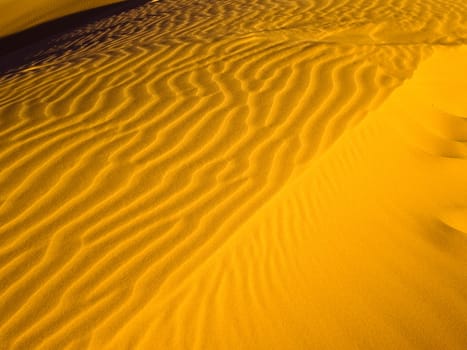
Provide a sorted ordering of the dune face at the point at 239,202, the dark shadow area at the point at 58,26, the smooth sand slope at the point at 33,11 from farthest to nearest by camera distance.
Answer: the smooth sand slope at the point at 33,11
the dark shadow area at the point at 58,26
the dune face at the point at 239,202

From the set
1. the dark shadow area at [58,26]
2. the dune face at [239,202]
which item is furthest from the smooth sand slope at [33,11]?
the dune face at [239,202]

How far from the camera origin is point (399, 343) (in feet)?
6.56

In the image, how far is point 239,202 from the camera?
277 centimetres

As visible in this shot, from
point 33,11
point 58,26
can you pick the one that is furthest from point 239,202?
point 33,11

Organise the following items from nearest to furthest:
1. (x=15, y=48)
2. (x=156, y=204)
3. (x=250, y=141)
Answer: (x=156, y=204), (x=250, y=141), (x=15, y=48)

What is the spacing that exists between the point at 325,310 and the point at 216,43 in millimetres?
3772

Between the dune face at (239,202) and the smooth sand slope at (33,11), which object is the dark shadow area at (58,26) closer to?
the smooth sand slope at (33,11)

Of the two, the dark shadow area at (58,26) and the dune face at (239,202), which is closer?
the dune face at (239,202)

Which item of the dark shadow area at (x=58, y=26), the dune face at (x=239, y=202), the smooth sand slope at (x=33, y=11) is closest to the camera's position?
Result: the dune face at (x=239, y=202)

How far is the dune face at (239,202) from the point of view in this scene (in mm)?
A: 2127

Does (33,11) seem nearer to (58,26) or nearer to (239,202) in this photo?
(58,26)

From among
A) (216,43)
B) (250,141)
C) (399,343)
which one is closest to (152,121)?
(250,141)

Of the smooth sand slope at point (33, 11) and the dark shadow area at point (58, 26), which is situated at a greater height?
the smooth sand slope at point (33, 11)

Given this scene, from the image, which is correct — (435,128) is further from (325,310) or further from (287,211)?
(325,310)
